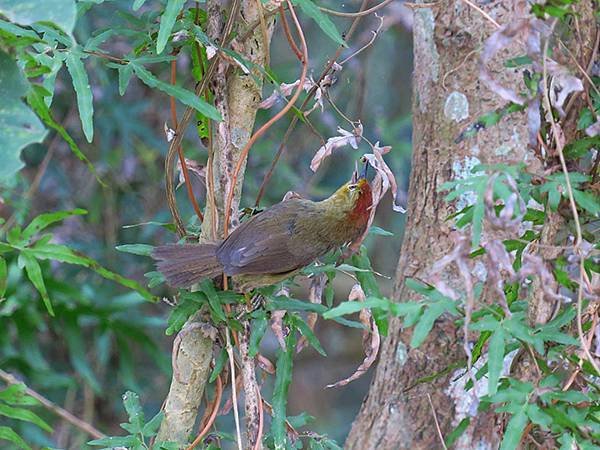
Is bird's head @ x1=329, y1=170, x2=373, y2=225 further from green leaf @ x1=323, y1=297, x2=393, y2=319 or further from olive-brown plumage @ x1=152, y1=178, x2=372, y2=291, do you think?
green leaf @ x1=323, y1=297, x2=393, y2=319

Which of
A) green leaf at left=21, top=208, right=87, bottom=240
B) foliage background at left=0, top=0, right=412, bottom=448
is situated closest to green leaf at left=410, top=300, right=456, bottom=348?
green leaf at left=21, top=208, right=87, bottom=240

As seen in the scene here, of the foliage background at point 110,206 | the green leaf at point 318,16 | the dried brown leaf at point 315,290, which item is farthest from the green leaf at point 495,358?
the foliage background at point 110,206

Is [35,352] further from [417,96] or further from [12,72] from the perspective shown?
[12,72]

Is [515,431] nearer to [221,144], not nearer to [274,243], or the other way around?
[274,243]

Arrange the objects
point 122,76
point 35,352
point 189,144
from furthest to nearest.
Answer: point 189,144
point 35,352
point 122,76

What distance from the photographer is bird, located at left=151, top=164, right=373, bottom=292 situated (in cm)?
163

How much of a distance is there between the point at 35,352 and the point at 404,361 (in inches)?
68.9

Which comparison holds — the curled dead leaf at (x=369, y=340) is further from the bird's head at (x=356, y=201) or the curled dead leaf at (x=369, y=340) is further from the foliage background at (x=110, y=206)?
the foliage background at (x=110, y=206)

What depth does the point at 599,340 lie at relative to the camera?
4.84ft

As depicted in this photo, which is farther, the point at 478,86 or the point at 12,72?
the point at 478,86

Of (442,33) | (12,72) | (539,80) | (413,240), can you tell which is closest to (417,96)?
(442,33)

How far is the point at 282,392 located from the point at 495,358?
495 mm

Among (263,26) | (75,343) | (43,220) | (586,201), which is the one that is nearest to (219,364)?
(43,220)

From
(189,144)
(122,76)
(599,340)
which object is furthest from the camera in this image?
(189,144)
